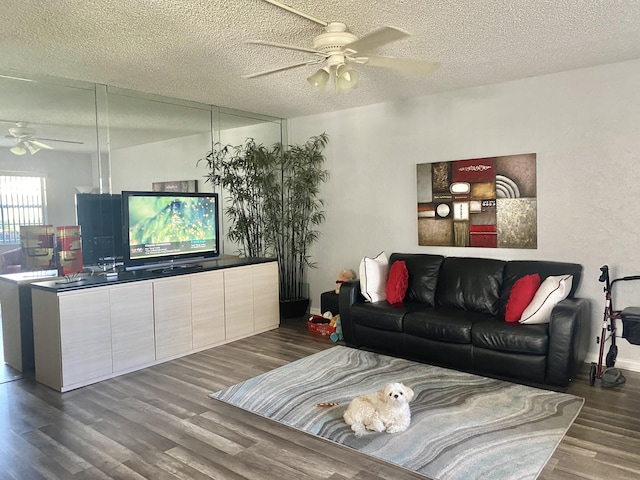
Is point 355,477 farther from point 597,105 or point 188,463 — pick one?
point 597,105

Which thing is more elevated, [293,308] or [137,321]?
[137,321]

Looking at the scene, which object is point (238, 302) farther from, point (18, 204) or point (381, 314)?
point (18, 204)

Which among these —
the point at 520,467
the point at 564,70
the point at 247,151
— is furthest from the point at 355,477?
the point at 247,151

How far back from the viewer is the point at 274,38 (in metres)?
3.27

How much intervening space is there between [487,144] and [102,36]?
3549mm

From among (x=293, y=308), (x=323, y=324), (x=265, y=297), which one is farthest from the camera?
(x=293, y=308)

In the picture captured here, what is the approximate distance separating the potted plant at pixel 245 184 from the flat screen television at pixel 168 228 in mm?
585

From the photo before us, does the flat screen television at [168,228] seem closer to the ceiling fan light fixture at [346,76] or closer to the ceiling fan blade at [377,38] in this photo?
the ceiling fan light fixture at [346,76]

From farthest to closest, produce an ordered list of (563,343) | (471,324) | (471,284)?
(471,284) → (471,324) → (563,343)

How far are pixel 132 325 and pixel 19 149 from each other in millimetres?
1819

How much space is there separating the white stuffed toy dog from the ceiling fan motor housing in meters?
2.19

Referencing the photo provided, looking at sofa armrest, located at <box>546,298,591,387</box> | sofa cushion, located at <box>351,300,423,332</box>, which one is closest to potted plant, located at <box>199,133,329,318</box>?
sofa cushion, located at <box>351,300,423,332</box>

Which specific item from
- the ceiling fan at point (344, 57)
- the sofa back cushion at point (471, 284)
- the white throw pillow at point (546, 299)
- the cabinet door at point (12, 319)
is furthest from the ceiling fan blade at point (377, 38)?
the cabinet door at point (12, 319)

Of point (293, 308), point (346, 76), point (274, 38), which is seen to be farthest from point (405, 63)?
point (293, 308)
